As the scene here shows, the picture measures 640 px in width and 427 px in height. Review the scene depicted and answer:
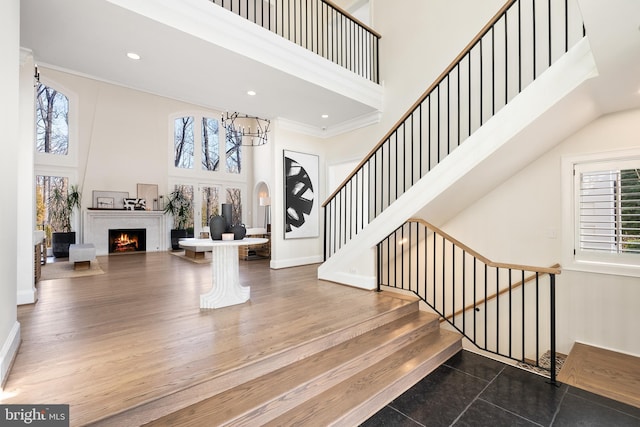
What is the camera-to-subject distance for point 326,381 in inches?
88.0

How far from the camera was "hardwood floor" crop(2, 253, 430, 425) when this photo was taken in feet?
5.65

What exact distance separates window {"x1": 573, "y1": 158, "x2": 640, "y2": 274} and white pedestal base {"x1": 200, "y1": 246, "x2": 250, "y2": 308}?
4.22 meters

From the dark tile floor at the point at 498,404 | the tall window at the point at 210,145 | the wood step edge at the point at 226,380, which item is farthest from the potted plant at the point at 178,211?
the dark tile floor at the point at 498,404

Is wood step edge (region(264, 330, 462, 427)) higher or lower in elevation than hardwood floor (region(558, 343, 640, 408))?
higher

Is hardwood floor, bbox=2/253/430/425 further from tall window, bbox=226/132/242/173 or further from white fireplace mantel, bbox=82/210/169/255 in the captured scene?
tall window, bbox=226/132/242/173

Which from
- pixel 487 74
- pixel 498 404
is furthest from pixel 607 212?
pixel 498 404

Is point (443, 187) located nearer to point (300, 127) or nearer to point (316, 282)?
point (316, 282)

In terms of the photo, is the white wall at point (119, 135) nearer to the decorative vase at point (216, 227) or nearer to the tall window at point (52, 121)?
the tall window at point (52, 121)

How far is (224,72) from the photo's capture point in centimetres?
375

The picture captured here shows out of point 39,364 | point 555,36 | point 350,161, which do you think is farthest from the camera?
point 350,161

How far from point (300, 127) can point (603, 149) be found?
4.56m

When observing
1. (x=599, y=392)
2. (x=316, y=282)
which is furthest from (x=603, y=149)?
(x=316, y=282)

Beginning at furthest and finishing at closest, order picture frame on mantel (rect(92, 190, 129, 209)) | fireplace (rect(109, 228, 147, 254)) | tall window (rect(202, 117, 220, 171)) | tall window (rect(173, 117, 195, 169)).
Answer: tall window (rect(202, 117, 220, 171)) → tall window (rect(173, 117, 195, 169)) → fireplace (rect(109, 228, 147, 254)) → picture frame on mantel (rect(92, 190, 129, 209))

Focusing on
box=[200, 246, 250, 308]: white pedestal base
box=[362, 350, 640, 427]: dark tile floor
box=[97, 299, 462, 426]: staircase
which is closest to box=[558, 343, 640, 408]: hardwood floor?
box=[362, 350, 640, 427]: dark tile floor
